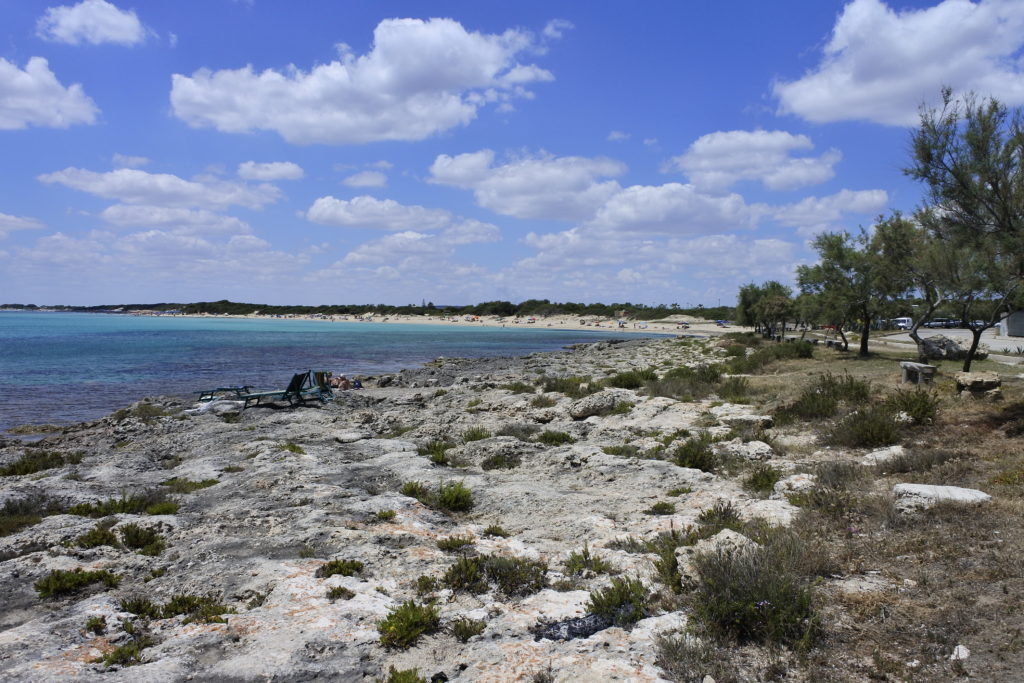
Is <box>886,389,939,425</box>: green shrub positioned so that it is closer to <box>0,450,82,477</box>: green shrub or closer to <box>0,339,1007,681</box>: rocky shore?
<box>0,339,1007,681</box>: rocky shore

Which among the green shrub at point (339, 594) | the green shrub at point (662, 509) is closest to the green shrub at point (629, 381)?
the green shrub at point (662, 509)

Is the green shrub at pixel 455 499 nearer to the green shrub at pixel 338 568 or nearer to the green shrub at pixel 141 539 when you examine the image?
the green shrub at pixel 338 568

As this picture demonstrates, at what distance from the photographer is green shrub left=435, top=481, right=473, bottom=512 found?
9148 mm

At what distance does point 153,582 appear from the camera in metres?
6.48

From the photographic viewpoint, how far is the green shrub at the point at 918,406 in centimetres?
1201

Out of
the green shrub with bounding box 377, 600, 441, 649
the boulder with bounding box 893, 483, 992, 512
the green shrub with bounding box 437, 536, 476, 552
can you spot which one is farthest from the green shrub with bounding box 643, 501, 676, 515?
the green shrub with bounding box 377, 600, 441, 649

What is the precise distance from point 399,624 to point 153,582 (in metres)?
3.22

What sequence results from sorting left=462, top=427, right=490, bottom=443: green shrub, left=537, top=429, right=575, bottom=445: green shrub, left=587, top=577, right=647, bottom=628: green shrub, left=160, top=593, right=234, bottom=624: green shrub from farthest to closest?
left=462, top=427, right=490, bottom=443: green shrub, left=537, top=429, right=575, bottom=445: green shrub, left=160, top=593, right=234, bottom=624: green shrub, left=587, top=577, right=647, bottom=628: green shrub

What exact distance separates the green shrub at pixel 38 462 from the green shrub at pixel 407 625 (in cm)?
1159

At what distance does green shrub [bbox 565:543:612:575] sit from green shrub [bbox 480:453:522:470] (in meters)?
5.12

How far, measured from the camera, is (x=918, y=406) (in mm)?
12141

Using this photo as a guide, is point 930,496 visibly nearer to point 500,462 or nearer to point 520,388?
point 500,462

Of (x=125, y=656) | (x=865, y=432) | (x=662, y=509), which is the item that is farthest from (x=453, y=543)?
(x=865, y=432)

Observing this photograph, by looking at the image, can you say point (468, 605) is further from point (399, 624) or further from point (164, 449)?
point (164, 449)
